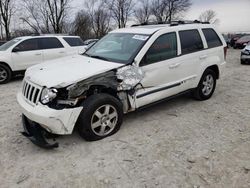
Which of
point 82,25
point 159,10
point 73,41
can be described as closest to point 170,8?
point 159,10

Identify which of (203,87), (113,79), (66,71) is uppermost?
(66,71)

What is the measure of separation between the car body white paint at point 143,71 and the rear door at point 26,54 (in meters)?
4.66

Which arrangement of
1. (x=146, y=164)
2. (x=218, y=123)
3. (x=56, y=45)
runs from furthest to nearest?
(x=56, y=45) → (x=218, y=123) → (x=146, y=164)

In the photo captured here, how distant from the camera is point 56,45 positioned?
31.5ft

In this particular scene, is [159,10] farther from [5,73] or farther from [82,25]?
[5,73]

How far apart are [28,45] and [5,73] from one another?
1.30 m

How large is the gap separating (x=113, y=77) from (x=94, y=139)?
102cm

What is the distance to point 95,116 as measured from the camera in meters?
3.82

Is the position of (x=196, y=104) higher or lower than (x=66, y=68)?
lower

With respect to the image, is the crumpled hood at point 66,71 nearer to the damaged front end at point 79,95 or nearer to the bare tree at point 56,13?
the damaged front end at point 79,95

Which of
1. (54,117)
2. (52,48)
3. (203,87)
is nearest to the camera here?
(54,117)

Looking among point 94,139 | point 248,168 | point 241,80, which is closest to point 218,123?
point 248,168

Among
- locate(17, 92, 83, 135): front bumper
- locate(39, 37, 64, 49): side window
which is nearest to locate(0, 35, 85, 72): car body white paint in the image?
locate(39, 37, 64, 49): side window

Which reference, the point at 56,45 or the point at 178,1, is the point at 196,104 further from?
the point at 178,1
